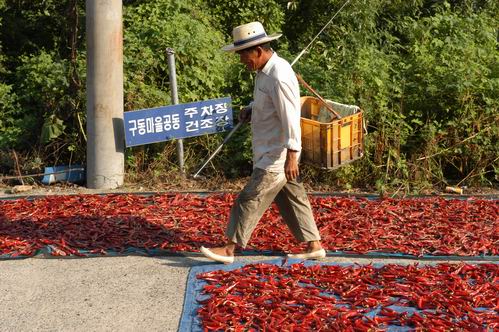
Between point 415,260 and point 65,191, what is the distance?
14.7ft

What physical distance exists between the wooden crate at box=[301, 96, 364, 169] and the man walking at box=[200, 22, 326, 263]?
51.6 inches

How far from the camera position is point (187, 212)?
25.6ft

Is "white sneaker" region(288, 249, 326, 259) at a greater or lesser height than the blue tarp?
greater

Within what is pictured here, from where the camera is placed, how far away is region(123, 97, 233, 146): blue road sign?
29.8 feet

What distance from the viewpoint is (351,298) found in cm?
557

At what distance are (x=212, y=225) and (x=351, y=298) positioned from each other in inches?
85.8

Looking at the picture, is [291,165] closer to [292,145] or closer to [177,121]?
[292,145]

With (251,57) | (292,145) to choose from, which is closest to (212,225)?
(292,145)

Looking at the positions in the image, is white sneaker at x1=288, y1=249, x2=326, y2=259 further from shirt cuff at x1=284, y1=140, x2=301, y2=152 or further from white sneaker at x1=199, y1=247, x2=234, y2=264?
shirt cuff at x1=284, y1=140, x2=301, y2=152

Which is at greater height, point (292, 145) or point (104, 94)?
point (104, 94)

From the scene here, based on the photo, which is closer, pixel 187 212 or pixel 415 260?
pixel 415 260

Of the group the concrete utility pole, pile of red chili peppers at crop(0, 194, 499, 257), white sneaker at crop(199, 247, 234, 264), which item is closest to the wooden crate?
pile of red chili peppers at crop(0, 194, 499, 257)

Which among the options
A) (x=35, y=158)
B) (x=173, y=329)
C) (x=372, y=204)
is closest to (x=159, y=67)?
(x=35, y=158)

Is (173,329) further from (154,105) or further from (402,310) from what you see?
(154,105)
